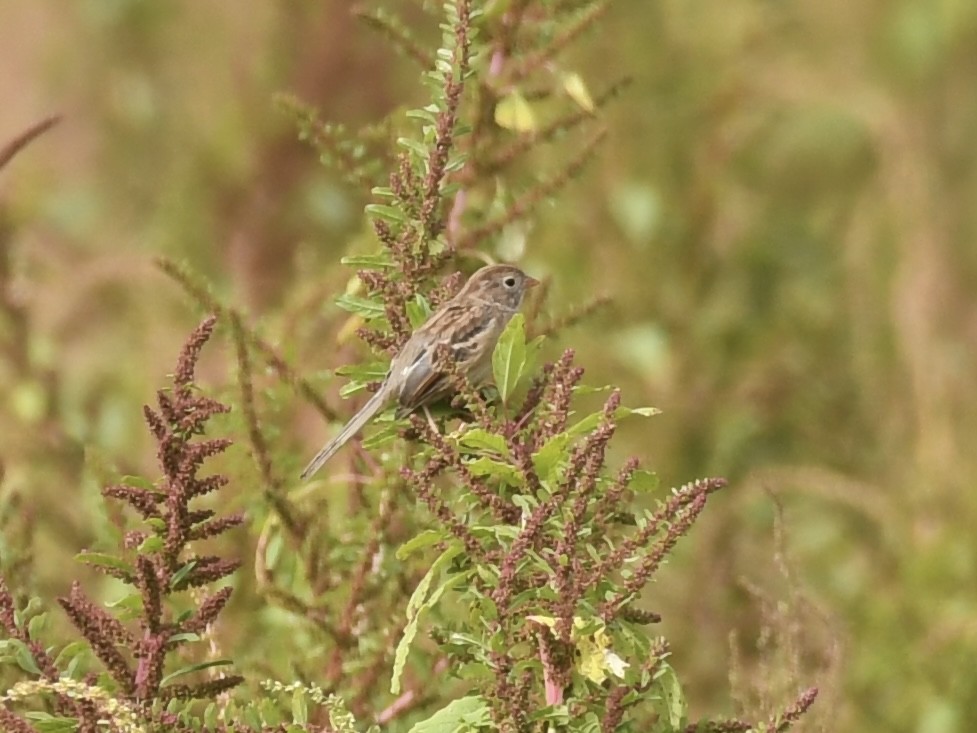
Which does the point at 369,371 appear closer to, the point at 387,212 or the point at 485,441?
the point at 387,212

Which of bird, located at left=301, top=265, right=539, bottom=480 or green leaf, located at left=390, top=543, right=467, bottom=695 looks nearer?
green leaf, located at left=390, top=543, right=467, bottom=695

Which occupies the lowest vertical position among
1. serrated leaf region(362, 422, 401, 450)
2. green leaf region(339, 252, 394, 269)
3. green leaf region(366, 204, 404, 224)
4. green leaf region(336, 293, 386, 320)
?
serrated leaf region(362, 422, 401, 450)

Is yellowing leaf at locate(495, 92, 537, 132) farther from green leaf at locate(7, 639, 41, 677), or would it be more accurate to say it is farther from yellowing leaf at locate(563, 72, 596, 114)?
green leaf at locate(7, 639, 41, 677)

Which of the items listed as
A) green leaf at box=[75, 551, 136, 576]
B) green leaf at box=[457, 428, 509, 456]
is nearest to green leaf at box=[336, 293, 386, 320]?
green leaf at box=[457, 428, 509, 456]

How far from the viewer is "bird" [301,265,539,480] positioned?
Result: 167 centimetres

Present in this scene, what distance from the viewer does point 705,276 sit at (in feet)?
13.5

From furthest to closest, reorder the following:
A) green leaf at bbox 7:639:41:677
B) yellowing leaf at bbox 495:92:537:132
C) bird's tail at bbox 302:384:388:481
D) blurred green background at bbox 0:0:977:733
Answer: blurred green background at bbox 0:0:977:733 → yellowing leaf at bbox 495:92:537:132 → bird's tail at bbox 302:384:388:481 → green leaf at bbox 7:639:41:677

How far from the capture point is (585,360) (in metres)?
3.90

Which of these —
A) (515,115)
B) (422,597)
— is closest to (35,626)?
(422,597)

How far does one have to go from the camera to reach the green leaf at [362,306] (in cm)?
158

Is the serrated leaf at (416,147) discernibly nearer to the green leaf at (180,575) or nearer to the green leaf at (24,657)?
the green leaf at (180,575)

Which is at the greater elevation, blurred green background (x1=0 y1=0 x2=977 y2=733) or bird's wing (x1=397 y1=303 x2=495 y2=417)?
bird's wing (x1=397 y1=303 x2=495 y2=417)

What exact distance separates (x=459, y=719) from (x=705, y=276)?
9.70 ft

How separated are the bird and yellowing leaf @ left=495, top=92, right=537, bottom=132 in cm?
21
